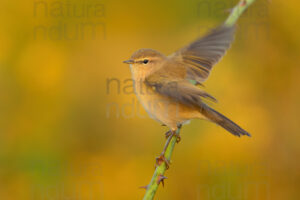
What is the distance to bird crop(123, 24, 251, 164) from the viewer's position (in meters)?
2.47

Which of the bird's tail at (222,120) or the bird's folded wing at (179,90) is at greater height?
the bird's folded wing at (179,90)

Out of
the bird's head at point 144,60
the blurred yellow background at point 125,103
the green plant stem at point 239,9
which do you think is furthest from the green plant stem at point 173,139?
the blurred yellow background at point 125,103

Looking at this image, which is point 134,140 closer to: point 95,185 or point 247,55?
point 95,185

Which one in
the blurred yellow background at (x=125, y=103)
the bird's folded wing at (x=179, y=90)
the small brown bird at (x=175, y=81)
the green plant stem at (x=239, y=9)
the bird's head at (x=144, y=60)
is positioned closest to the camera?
the green plant stem at (x=239, y=9)

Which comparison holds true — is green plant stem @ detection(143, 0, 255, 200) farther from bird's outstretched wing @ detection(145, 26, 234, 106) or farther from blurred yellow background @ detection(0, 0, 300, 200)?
blurred yellow background @ detection(0, 0, 300, 200)

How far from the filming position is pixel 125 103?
12.8 feet

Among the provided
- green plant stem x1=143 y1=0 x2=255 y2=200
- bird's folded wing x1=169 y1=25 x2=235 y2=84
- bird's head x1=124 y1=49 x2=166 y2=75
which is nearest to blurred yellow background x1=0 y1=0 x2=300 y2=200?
bird's folded wing x1=169 y1=25 x2=235 y2=84

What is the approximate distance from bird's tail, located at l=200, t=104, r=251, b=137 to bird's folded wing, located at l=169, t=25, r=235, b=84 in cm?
27

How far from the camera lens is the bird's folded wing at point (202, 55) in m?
2.74

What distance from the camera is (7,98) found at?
12.7 ft

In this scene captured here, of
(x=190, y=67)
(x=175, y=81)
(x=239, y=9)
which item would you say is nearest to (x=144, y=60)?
(x=175, y=81)

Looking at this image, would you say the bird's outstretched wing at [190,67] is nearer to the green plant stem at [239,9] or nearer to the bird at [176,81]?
the bird at [176,81]

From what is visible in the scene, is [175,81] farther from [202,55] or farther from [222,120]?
Answer: [202,55]

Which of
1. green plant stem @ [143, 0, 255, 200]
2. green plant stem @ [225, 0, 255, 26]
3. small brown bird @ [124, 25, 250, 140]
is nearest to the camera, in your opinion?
green plant stem @ [143, 0, 255, 200]
